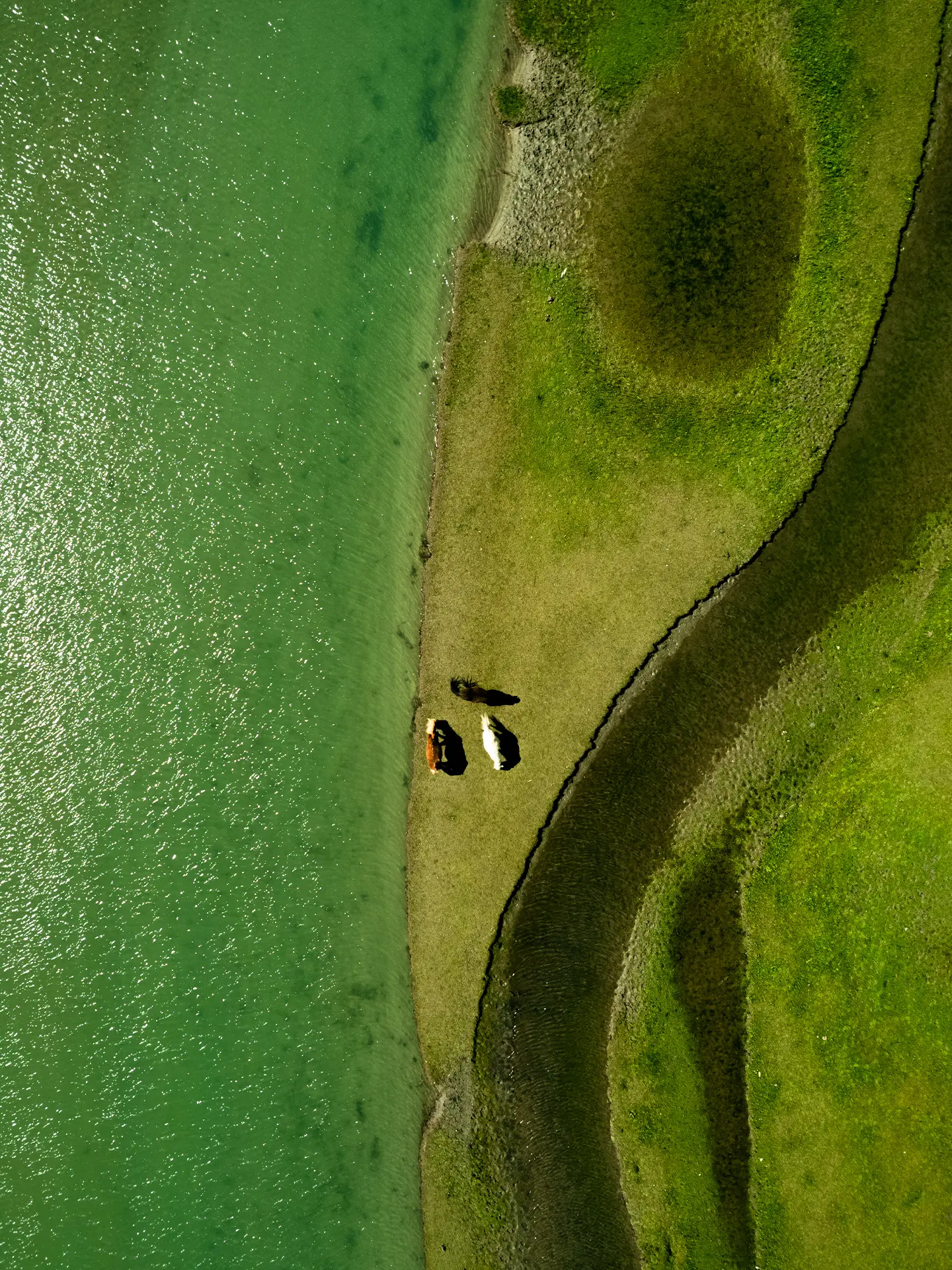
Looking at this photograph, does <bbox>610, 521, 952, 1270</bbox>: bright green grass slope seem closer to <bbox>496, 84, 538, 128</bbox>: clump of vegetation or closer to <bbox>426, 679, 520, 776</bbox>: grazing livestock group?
<bbox>426, 679, 520, 776</bbox>: grazing livestock group

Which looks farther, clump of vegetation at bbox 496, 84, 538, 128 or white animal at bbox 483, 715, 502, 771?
clump of vegetation at bbox 496, 84, 538, 128

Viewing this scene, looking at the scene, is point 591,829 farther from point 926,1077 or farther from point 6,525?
point 6,525

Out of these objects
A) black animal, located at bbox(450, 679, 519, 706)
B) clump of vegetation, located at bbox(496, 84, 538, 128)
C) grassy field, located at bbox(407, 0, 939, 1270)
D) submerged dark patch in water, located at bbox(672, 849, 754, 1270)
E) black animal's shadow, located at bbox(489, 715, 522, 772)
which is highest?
clump of vegetation, located at bbox(496, 84, 538, 128)

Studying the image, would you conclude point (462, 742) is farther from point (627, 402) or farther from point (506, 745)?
point (627, 402)

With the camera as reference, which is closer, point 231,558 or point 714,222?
point 714,222

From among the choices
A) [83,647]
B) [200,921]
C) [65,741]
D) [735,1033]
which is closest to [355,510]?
[83,647]

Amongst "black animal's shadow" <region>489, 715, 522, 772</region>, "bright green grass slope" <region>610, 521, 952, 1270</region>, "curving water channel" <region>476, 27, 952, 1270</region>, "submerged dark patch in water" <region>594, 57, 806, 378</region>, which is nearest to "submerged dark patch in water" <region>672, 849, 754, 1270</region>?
"bright green grass slope" <region>610, 521, 952, 1270</region>

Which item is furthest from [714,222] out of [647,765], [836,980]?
[836,980]
